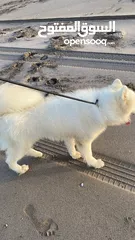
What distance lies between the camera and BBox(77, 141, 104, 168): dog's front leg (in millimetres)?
2945

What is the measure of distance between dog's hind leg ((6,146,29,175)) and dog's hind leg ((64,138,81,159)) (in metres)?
0.46

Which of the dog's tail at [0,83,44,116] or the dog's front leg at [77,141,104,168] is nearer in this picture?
the dog's tail at [0,83,44,116]

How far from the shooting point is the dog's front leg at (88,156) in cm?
294

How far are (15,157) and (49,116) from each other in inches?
22.4

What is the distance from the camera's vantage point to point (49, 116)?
272 centimetres

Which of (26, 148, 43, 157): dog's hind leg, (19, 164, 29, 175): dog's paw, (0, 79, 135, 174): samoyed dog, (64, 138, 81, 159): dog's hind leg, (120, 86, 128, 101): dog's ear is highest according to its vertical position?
(120, 86, 128, 101): dog's ear

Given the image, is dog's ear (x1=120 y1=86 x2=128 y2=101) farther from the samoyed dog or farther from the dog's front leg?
the dog's front leg

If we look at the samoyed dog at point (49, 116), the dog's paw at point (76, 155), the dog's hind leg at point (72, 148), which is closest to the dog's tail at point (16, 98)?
the samoyed dog at point (49, 116)

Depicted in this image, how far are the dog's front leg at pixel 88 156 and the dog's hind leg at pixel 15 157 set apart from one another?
0.57 m

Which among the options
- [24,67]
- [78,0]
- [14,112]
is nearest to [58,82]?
[24,67]
